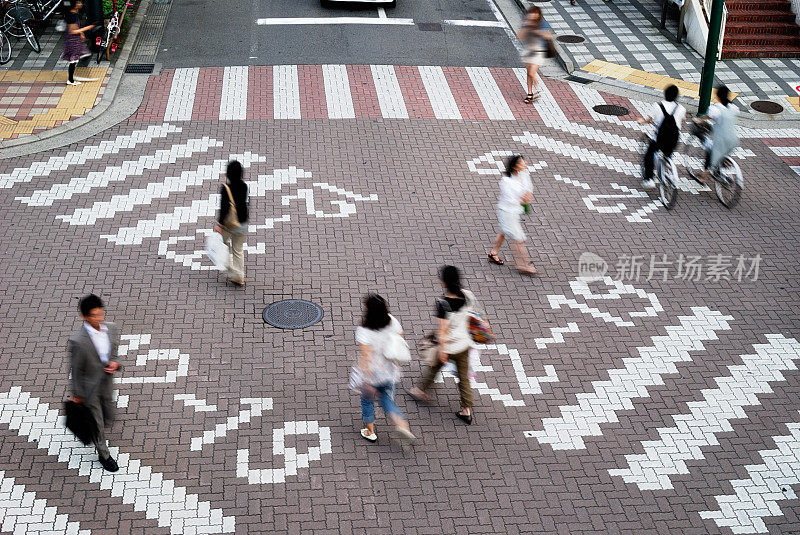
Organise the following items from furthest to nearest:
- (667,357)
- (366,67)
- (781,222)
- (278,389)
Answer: (366,67)
(781,222)
(667,357)
(278,389)

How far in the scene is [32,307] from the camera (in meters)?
10.7

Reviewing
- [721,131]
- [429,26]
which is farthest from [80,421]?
[429,26]

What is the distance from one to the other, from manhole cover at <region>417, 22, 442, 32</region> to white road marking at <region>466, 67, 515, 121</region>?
2.49 meters

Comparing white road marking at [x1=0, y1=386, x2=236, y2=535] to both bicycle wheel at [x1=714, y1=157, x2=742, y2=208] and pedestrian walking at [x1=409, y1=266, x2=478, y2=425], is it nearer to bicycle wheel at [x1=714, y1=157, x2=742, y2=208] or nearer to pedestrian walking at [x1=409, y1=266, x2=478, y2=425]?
pedestrian walking at [x1=409, y1=266, x2=478, y2=425]

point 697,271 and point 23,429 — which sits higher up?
point 23,429

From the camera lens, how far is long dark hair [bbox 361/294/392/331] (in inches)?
313

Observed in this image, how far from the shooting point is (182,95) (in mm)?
16875

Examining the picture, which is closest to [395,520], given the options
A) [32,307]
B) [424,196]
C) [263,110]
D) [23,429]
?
[23,429]

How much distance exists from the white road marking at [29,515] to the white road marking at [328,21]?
14.7 m

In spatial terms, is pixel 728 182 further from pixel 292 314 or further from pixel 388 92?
pixel 292 314

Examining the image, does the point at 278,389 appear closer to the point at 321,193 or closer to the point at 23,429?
the point at 23,429

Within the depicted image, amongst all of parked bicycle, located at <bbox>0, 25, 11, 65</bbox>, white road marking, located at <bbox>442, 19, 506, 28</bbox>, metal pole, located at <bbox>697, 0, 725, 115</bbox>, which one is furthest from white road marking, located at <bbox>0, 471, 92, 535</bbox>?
white road marking, located at <bbox>442, 19, 506, 28</bbox>

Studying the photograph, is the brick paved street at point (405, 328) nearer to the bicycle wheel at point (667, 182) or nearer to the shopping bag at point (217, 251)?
the bicycle wheel at point (667, 182)

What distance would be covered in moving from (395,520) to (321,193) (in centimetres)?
665
